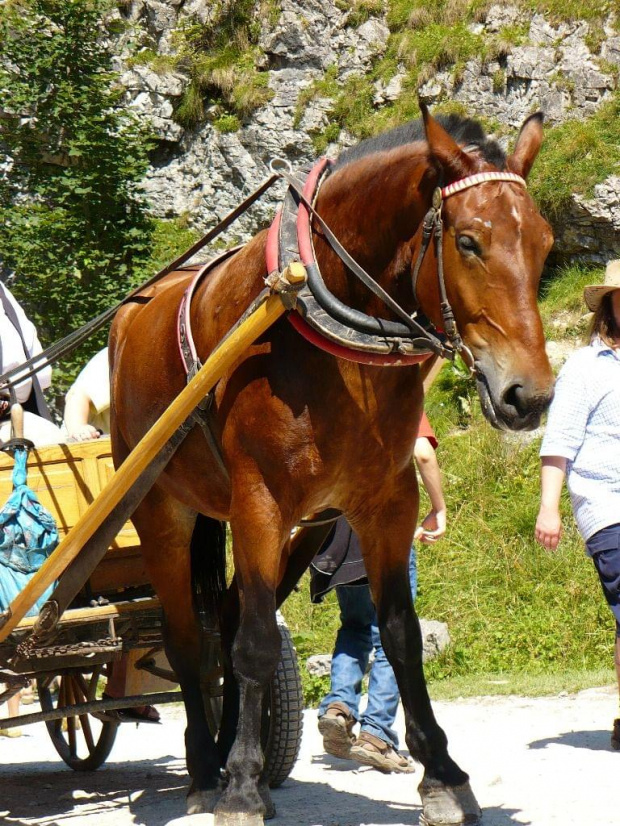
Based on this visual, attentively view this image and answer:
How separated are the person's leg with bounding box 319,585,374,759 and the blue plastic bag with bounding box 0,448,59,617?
1.55 meters

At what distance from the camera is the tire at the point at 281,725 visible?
449 centimetres

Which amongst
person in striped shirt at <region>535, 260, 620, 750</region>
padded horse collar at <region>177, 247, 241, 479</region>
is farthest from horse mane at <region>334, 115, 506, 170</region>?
person in striped shirt at <region>535, 260, 620, 750</region>

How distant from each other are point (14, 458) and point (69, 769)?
7.82 ft

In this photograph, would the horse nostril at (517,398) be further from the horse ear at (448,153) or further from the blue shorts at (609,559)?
the blue shorts at (609,559)

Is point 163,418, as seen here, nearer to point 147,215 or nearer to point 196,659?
point 196,659

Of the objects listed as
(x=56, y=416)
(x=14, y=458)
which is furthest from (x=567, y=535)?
(x=56, y=416)

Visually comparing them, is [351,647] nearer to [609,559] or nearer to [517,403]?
[609,559]

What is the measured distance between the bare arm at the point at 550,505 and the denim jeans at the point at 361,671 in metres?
0.73

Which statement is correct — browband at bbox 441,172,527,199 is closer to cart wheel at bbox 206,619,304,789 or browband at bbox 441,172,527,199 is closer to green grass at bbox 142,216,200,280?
cart wheel at bbox 206,619,304,789

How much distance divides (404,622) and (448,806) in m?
0.65

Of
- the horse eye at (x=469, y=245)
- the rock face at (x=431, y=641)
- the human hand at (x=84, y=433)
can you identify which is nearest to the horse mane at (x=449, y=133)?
the horse eye at (x=469, y=245)

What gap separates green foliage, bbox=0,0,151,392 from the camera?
457 inches

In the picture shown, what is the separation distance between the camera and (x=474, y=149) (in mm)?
3170

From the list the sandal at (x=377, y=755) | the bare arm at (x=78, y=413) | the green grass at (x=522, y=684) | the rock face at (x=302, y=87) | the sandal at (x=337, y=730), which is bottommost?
the green grass at (x=522, y=684)
